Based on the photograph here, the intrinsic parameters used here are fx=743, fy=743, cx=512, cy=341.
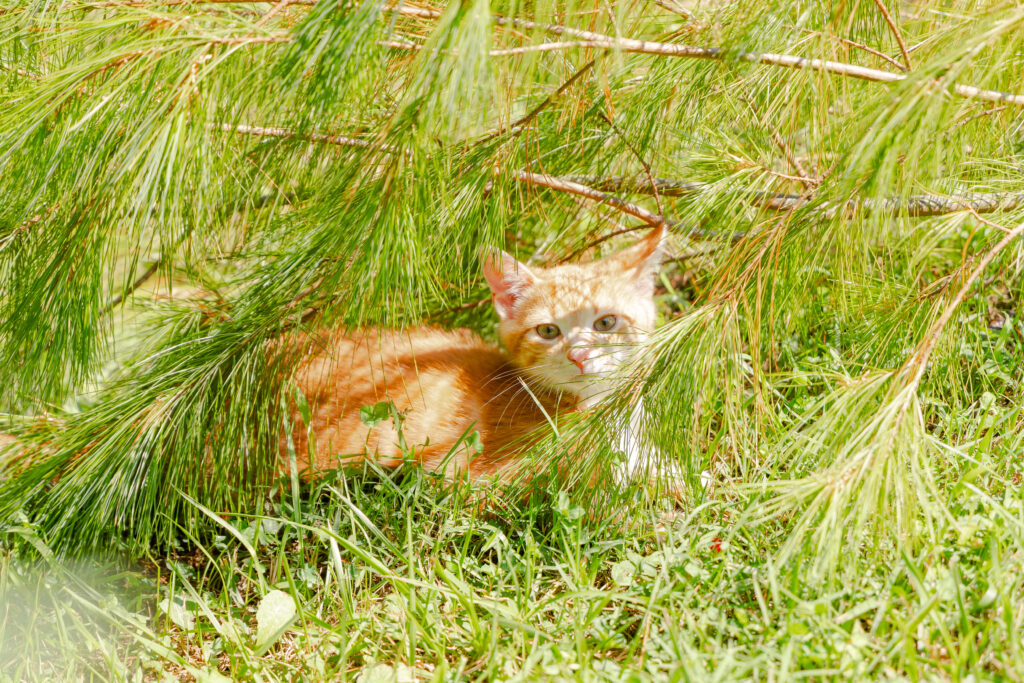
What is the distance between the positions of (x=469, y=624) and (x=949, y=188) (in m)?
1.47

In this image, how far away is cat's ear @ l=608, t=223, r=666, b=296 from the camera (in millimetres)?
1830

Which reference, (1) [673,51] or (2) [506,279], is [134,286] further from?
(1) [673,51]

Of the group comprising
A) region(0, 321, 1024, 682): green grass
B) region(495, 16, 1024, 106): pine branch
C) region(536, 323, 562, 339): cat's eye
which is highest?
region(495, 16, 1024, 106): pine branch

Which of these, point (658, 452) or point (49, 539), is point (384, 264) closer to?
point (658, 452)

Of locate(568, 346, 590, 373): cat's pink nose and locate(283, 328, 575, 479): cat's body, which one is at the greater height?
locate(568, 346, 590, 373): cat's pink nose

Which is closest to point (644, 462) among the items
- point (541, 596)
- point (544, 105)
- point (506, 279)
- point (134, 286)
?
point (541, 596)

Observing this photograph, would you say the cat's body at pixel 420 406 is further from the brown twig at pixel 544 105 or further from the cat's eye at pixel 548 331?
the brown twig at pixel 544 105

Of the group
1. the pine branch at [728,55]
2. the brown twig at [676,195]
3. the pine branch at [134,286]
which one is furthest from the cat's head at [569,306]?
the pine branch at [134,286]

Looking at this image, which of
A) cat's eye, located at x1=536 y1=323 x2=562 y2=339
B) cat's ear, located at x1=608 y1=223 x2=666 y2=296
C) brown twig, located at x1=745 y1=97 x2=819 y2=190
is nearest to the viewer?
brown twig, located at x1=745 y1=97 x2=819 y2=190

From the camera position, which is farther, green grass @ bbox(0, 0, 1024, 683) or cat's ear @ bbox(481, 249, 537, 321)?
cat's ear @ bbox(481, 249, 537, 321)

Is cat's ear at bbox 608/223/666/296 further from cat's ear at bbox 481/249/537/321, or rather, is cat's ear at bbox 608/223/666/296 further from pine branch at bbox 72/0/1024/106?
pine branch at bbox 72/0/1024/106

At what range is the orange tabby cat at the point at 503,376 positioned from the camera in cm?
191

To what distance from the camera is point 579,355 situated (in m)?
1.84

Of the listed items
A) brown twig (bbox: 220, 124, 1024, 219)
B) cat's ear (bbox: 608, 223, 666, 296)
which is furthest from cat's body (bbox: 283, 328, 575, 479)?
brown twig (bbox: 220, 124, 1024, 219)
